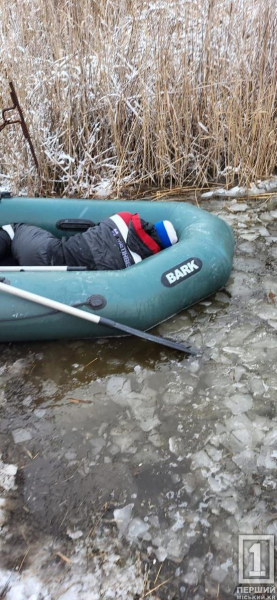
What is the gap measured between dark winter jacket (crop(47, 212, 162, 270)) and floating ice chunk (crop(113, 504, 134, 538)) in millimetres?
1221

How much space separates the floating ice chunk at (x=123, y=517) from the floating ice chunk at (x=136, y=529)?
0.01m

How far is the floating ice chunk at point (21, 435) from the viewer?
70.1 inches

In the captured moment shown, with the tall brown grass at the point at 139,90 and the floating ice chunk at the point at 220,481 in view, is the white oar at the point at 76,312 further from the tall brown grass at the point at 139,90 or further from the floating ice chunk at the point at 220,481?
the tall brown grass at the point at 139,90

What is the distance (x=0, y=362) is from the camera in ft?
7.03

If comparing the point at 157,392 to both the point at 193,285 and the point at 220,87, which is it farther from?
the point at 220,87

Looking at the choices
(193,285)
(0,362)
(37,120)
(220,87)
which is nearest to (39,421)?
(0,362)

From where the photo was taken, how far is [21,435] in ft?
5.90

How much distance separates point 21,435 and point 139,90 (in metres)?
2.60

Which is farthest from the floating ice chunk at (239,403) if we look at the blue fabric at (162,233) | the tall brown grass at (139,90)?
the tall brown grass at (139,90)

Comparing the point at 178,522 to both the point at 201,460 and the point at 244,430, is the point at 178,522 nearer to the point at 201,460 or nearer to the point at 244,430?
the point at 201,460

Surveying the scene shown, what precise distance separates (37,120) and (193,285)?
1965 millimetres

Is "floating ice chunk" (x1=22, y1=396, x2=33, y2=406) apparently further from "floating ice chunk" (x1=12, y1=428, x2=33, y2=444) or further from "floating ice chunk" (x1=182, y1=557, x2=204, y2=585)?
"floating ice chunk" (x1=182, y1=557, x2=204, y2=585)

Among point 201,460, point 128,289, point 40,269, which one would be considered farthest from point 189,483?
point 40,269

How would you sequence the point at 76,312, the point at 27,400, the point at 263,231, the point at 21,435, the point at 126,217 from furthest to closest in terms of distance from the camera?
the point at 263,231 < the point at 126,217 < the point at 76,312 < the point at 27,400 < the point at 21,435
